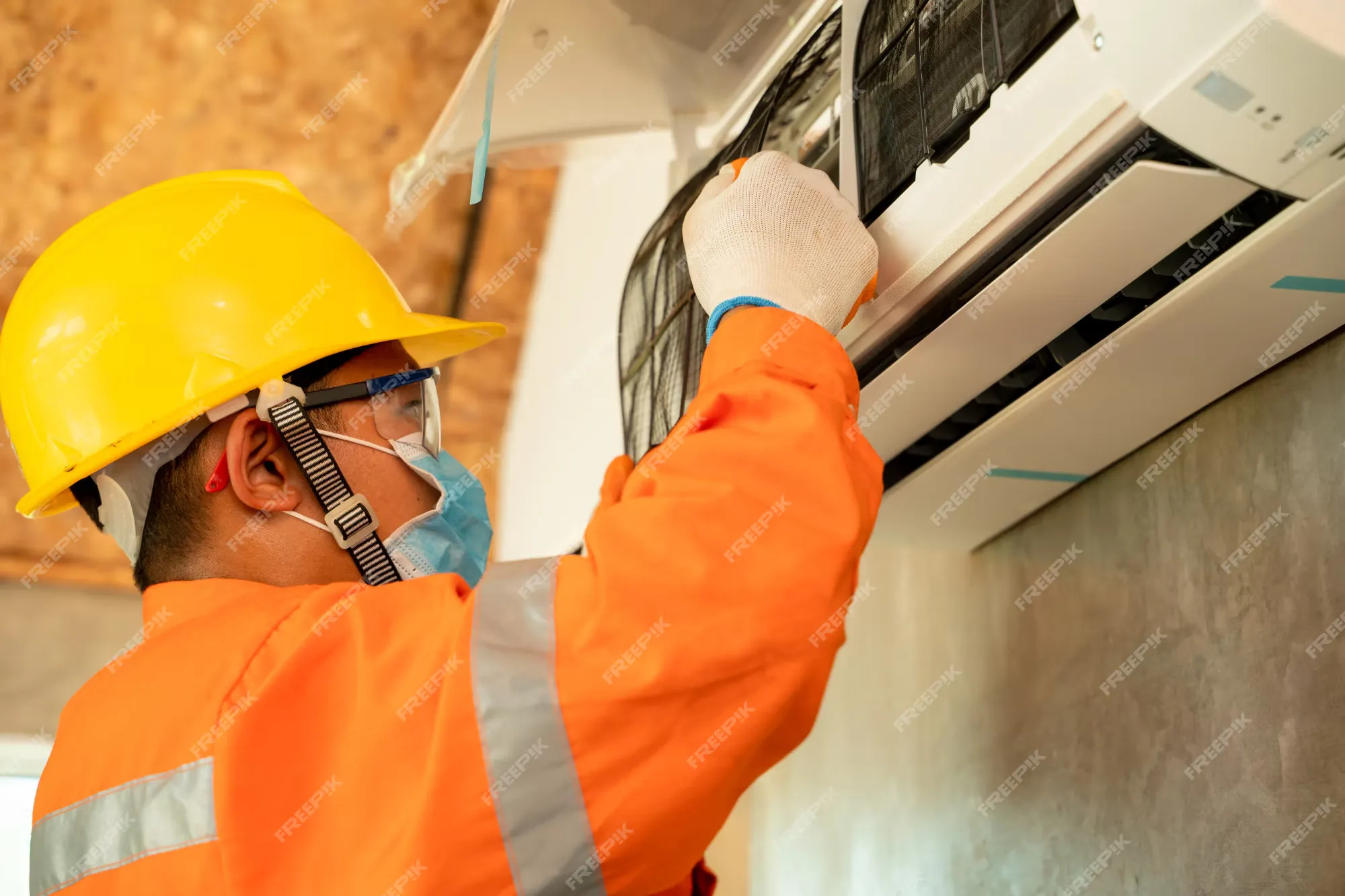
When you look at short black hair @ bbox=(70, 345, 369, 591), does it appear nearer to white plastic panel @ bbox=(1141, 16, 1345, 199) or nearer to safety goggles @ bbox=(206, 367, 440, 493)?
safety goggles @ bbox=(206, 367, 440, 493)

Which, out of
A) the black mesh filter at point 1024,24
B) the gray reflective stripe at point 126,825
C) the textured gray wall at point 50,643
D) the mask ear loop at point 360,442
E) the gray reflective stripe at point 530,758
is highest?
the black mesh filter at point 1024,24

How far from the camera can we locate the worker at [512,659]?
77 cm

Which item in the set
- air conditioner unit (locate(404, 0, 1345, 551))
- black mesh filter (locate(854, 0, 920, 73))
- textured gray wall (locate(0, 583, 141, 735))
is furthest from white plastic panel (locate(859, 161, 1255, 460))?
textured gray wall (locate(0, 583, 141, 735))

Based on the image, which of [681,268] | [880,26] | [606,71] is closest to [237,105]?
[606,71]

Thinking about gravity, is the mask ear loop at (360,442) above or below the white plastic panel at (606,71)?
below

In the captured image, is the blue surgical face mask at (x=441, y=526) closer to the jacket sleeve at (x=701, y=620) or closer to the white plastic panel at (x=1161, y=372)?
the jacket sleeve at (x=701, y=620)

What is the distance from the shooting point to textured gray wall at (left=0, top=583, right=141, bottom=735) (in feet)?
10.5

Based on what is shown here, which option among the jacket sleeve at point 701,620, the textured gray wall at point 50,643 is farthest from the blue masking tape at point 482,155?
the textured gray wall at point 50,643

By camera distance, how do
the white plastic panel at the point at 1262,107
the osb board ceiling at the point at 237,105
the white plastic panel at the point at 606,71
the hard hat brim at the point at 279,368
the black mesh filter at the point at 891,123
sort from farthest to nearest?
the osb board ceiling at the point at 237,105 → the white plastic panel at the point at 606,71 → the hard hat brim at the point at 279,368 → the black mesh filter at the point at 891,123 → the white plastic panel at the point at 1262,107

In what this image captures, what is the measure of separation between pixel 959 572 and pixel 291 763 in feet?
3.49

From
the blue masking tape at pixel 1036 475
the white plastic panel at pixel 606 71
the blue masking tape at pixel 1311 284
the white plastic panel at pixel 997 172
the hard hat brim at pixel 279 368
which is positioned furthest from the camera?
the white plastic panel at pixel 606 71

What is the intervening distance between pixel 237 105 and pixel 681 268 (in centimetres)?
177

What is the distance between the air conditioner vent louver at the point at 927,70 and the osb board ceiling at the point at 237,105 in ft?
6.16

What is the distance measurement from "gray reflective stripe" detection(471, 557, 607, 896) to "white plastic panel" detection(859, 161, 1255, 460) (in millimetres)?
506
